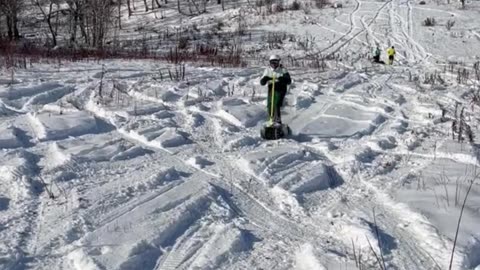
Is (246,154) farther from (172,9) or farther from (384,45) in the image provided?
(172,9)

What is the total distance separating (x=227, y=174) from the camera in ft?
20.5

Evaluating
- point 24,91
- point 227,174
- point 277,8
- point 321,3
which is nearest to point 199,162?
point 227,174

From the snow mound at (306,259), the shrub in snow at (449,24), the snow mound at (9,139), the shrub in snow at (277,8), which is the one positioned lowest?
the snow mound at (306,259)

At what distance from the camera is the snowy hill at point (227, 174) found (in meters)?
4.37

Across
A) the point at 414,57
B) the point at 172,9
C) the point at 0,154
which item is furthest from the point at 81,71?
the point at 172,9

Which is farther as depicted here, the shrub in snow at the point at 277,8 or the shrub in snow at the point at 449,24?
the shrub in snow at the point at 277,8

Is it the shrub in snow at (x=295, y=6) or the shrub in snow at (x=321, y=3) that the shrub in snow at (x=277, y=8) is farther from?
the shrub in snow at (x=321, y=3)

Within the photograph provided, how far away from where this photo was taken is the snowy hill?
14.3ft

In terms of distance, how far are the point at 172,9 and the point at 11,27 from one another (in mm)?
17351

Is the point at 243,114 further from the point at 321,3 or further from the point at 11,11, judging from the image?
the point at 321,3

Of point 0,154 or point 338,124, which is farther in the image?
point 338,124

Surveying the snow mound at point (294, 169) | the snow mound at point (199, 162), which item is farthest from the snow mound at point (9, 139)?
the snow mound at point (294, 169)

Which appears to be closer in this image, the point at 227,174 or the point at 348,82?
the point at 227,174

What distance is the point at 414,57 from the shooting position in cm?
2311
